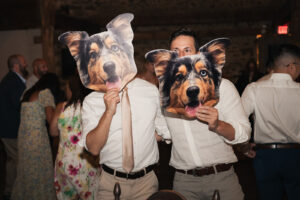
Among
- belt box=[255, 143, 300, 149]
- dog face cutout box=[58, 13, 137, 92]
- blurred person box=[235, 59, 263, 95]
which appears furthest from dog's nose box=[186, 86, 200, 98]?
blurred person box=[235, 59, 263, 95]

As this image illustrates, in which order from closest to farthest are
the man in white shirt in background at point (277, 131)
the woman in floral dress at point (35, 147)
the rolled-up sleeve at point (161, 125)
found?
the rolled-up sleeve at point (161, 125)
the man in white shirt in background at point (277, 131)
the woman in floral dress at point (35, 147)

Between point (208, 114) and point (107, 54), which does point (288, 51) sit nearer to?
point (208, 114)

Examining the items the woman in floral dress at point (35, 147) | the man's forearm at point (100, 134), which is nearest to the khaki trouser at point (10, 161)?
the woman in floral dress at point (35, 147)

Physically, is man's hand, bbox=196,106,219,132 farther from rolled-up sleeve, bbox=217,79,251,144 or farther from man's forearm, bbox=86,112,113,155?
man's forearm, bbox=86,112,113,155

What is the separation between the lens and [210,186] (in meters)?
1.58

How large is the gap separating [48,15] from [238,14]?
5.04m

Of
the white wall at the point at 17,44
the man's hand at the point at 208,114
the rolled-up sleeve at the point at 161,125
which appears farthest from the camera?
the white wall at the point at 17,44

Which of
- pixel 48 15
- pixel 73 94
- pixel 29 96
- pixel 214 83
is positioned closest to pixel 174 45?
pixel 214 83

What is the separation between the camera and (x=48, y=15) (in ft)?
20.6

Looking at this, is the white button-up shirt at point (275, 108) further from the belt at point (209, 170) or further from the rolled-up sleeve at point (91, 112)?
the rolled-up sleeve at point (91, 112)

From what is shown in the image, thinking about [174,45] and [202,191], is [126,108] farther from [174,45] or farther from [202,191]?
[202,191]

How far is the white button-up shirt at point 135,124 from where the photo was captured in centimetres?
167

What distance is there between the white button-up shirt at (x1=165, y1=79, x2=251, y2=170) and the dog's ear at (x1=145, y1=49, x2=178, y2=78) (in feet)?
1.10

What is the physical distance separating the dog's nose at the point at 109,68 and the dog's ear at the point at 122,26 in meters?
0.16
